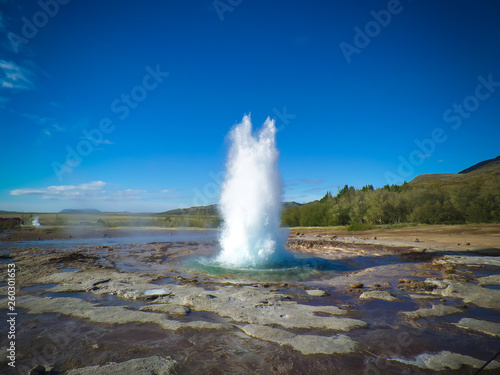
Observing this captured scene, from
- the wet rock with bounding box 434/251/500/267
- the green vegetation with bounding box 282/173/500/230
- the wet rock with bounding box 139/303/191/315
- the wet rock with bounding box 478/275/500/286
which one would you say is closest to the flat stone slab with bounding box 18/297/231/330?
the wet rock with bounding box 139/303/191/315

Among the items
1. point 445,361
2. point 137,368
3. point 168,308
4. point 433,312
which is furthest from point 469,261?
point 137,368

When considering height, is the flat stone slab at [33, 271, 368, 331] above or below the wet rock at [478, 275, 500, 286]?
above

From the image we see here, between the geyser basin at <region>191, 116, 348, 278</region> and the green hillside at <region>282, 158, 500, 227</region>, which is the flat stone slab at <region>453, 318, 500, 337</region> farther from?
the green hillside at <region>282, 158, 500, 227</region>

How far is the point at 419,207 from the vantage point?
4612 centimetres

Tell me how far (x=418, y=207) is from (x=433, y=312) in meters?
47.5

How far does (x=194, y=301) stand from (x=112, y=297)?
2.93 metres

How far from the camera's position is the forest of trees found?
128ft

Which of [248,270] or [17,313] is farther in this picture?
[248,270]

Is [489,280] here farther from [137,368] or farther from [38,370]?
[38,370]

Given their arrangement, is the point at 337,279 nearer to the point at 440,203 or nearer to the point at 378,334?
the point at 378,334

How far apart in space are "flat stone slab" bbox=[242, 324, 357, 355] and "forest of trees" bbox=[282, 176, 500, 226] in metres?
47.5

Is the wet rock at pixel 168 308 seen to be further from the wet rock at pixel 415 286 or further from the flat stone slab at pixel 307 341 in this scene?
the wet rock at pixel 415 286

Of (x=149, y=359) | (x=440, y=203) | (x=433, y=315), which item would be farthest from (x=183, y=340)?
(x=440, y=203)

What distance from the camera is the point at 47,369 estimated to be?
4.12 m
